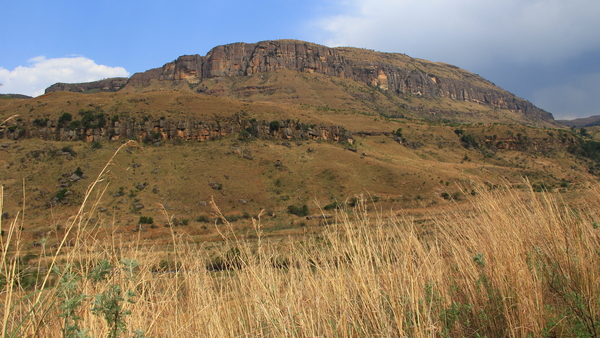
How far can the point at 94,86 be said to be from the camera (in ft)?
523

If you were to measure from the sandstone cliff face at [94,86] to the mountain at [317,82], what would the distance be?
48cm

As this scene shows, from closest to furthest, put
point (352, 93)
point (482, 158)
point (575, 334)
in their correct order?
point (575, 334)
point (482, 158)
point (352, 93)

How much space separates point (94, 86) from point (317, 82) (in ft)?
377

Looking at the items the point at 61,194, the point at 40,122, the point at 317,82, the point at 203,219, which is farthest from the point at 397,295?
the point at 317,82

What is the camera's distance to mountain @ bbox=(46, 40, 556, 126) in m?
115

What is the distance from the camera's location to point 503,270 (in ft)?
8.09

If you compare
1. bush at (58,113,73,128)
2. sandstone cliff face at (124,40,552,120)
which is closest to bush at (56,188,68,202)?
bush at (58,113,73,128)

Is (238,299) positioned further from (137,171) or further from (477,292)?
(137,171)

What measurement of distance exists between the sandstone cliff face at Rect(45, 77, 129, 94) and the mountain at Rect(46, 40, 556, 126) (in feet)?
1.56

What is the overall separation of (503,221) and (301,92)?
109839 millimetres

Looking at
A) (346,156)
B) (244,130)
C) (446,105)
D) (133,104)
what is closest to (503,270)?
(346,156)

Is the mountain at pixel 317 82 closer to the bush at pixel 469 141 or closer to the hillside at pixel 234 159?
the bush at pixel 469 141

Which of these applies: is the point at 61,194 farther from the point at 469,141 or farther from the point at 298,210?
the point at 469,141

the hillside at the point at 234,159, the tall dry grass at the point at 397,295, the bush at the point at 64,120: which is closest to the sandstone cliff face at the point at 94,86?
the hillside at the point at 234,159
